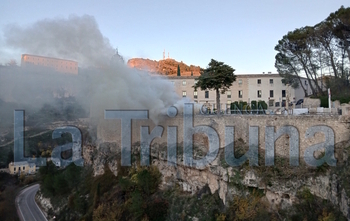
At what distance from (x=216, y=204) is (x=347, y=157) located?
8976mm

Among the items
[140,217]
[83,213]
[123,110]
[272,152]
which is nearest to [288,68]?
[272,152]

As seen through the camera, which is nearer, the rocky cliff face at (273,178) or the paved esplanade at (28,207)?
the rocky cliff face at (273,178)

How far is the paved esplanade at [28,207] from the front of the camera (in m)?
36.7

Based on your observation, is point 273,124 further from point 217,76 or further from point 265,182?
point 217,76

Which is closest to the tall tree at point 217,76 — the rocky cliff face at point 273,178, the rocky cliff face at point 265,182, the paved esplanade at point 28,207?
the rocky cliff face at point 273,178

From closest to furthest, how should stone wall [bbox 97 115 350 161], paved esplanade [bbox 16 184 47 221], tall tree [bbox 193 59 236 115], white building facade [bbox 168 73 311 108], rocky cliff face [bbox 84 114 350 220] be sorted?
rocky cliff face [bbox 84 114 350 220]
stone wall [bbox 97 115 350 161]
tall tree [bbox 193 59 236 115]
paved esplanade [bbox 16 184 47 221]
white building facade [bbox 168 73 311 108]

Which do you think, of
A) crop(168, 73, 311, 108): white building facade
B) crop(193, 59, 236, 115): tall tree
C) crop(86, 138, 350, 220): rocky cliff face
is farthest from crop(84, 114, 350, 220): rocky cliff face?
crop(168, 73, 311, 108): white building facade

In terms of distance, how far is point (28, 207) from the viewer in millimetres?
40688

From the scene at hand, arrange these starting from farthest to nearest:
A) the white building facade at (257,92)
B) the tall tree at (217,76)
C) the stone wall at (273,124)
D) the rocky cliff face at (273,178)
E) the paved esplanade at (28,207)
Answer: the white building facade at (257,92) < the paved esplanade at (28,207) < the tall tree at (217,76) < the stone wall at (273,124) < the rocky cliff face at (273,178)

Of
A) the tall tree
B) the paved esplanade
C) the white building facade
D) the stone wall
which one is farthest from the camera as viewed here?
the white building facade

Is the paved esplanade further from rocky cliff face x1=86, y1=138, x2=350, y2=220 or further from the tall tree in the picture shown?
the tall tree

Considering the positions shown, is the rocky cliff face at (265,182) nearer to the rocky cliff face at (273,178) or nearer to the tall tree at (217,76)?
the rocky cliff face at (273,178)

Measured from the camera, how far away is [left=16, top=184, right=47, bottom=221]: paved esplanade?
3667 centimetres

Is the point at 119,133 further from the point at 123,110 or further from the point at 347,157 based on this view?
the point at 347,157
